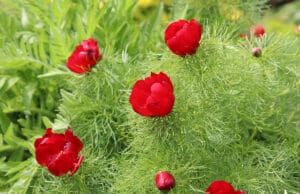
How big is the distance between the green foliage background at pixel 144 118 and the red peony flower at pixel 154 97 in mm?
70

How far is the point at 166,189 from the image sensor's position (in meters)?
1.25

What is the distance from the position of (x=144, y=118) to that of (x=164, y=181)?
154 millimetres

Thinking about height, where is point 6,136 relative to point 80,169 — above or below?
below

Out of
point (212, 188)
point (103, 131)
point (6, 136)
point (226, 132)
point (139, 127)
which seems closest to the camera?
point (212, 188)

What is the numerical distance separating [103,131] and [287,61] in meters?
0.54

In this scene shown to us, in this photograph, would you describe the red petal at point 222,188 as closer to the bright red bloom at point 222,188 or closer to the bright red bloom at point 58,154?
the bright red bloom at point 222,188

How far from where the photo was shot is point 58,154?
4.32ft

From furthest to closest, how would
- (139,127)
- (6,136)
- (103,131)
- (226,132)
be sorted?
(6,136)
(103,131)
(226,132)
(139,127)

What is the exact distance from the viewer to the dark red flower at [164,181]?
124cm

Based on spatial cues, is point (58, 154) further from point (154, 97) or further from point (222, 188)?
point (222, 188)

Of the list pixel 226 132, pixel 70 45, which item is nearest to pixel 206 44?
pixel 226 132

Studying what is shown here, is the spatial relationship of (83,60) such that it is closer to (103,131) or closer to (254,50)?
(103,131)

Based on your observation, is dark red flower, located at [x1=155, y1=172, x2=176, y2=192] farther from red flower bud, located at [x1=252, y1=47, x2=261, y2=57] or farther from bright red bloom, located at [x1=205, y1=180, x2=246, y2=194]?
red flower bud, located at [x1=252, y1=47, x2=261, y2=57]

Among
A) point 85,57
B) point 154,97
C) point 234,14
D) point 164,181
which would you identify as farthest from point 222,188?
point 234,14
